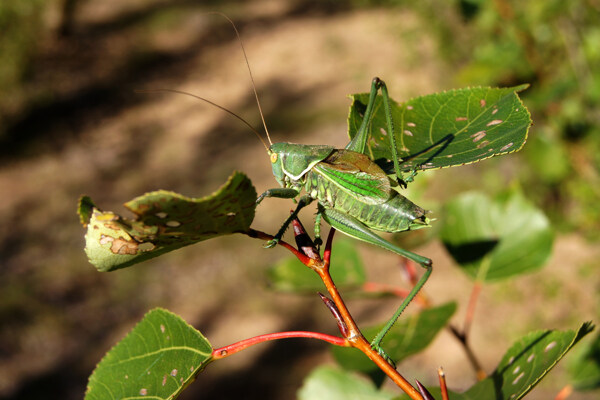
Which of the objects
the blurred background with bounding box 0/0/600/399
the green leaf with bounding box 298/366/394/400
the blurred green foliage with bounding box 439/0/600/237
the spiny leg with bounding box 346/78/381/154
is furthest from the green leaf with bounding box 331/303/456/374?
the blurred green foliage with bounding box 439/0/600/237

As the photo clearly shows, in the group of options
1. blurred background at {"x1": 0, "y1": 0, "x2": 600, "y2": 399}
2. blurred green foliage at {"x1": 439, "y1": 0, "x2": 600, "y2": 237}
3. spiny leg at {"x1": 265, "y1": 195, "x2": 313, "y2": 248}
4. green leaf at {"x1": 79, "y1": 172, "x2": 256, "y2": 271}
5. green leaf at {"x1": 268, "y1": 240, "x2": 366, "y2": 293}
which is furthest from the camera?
blurred background at {"x1": 0, "y1": 0, "x2": 600, "y2": 399}

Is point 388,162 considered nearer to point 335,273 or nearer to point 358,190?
point 358,190

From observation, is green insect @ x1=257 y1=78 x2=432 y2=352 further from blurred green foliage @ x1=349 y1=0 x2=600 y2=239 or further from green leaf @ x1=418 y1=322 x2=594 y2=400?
blurred green foliage @ x1=349 y1=0 x2=600 y2=239

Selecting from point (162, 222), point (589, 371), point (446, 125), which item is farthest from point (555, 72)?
point (162, 222)

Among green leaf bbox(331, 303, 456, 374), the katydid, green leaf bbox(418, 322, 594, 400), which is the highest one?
the katydid

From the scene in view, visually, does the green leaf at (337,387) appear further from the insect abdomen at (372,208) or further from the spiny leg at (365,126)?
the spiny leg at (365,126)

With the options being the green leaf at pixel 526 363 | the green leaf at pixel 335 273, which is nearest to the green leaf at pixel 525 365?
the green leaf at pixel 526 363
